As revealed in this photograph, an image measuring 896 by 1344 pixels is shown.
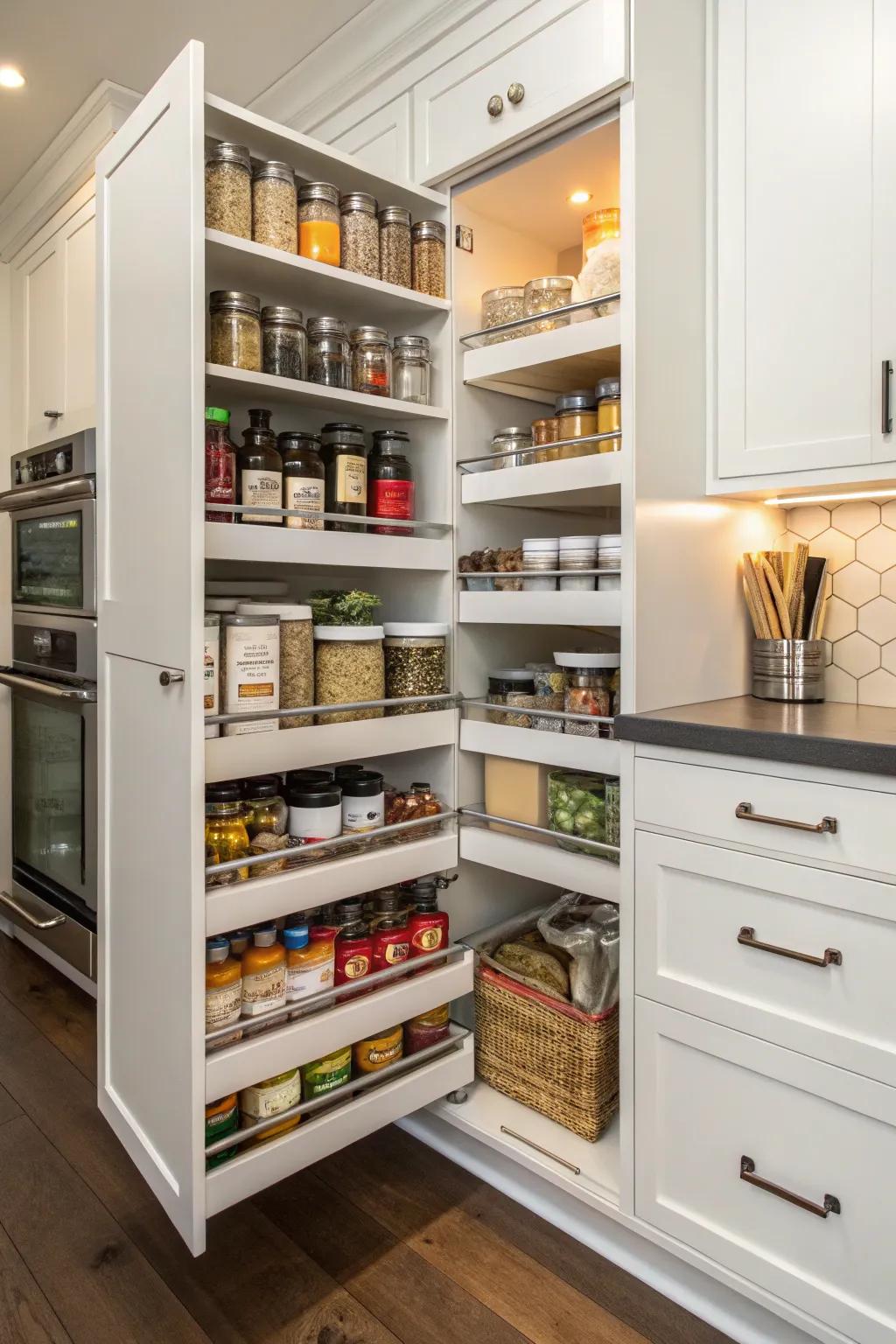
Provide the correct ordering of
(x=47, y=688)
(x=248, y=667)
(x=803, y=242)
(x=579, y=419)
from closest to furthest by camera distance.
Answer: (x=248, y=667) < (x=803, y=242) < (x=579, y=419) < (x=47, y=688)

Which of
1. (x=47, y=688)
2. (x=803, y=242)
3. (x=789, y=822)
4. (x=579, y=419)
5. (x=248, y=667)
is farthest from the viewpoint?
(x=47, y=688)

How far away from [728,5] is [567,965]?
1.88 meters

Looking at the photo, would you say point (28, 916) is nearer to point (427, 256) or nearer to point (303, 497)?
point (303, 497)

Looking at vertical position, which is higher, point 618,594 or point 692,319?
point 692,319

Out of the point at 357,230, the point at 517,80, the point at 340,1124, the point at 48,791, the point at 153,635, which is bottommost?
the point at 340,1124

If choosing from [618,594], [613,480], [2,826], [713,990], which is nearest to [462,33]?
[613,480]

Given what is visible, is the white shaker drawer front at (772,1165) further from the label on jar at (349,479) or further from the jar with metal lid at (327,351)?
the jar with metal lid at (327,351)

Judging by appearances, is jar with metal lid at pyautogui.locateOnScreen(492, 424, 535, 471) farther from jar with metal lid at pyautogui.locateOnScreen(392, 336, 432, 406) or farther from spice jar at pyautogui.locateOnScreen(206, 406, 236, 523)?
spice jar at pyautogui.locateOnScreen(206, 406, 236, 523)

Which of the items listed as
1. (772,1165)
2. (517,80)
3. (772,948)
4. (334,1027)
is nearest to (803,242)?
(517,80)

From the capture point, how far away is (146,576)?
4.77 feet

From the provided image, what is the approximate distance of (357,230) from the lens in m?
1.58

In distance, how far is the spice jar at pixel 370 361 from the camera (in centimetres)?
161

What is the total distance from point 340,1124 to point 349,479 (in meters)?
1.17

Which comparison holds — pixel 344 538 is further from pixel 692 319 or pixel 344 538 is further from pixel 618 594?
pixel 692 319
